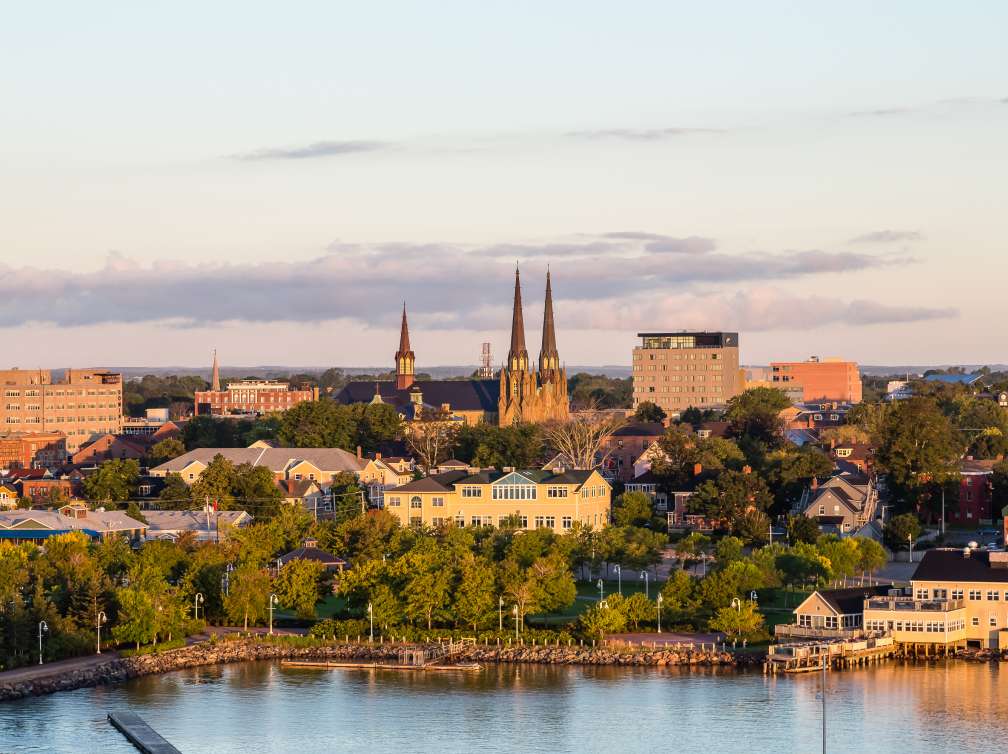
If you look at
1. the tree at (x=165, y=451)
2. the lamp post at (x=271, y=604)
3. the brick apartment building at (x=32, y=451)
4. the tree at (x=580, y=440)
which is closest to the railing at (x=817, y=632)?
the lamp post at (x=271, y=604)

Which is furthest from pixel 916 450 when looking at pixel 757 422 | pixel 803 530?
pixel 757 422

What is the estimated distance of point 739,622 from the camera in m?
59.7

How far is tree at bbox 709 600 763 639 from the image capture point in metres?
59.7

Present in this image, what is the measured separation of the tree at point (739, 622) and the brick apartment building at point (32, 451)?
80.2 metres

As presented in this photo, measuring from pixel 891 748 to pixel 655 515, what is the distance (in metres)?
42.5

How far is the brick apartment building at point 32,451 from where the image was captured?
135 meters

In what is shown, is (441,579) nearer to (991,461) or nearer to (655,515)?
(655,515)

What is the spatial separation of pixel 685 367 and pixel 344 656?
137 meters

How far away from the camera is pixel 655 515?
→ 88688 mm

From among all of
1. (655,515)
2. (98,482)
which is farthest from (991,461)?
(98,482)

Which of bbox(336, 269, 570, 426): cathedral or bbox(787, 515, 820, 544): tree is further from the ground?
bbox(336, 269, 570, 426): cathedral

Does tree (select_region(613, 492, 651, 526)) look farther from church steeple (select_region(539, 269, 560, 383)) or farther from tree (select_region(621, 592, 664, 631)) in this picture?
church steeple (select_region(539, 269, 560, 383))

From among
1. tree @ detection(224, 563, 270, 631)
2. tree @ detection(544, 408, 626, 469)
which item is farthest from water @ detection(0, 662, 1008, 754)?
tree @ detection(544, 408, 626, 469)

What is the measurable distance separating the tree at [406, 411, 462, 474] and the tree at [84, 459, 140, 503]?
15.8 meters
